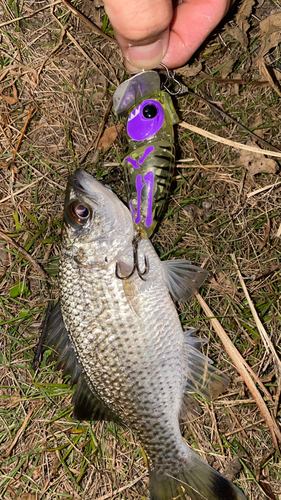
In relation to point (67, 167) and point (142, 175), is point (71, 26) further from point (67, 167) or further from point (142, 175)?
point (142, 175)

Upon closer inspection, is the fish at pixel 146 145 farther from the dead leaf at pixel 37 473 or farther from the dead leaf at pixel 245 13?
the dead leaf at pixel 37 473

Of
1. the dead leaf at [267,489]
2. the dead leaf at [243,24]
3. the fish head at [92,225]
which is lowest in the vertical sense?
the dead leaf at [267,489]

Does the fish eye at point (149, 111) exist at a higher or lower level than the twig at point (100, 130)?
higher

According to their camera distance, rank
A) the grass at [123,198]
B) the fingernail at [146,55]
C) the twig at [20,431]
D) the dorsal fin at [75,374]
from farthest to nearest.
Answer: the twig at [20,431], the grass at [123,198], the dorsal fin at [75,374], the fingernail at [146,55]

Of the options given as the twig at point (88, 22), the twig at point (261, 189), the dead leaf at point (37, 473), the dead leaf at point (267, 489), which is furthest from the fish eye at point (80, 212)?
the dead leaf at point (267, 489)

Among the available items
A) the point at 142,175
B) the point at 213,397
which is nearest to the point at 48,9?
the point at 142,175

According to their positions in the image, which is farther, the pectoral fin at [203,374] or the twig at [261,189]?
the twig at [261,189]
